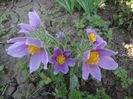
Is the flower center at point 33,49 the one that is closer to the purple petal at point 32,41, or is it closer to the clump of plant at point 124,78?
the purple petal at point 32,41

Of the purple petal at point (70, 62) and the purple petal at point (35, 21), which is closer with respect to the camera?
the purple petal at point (35, 21)

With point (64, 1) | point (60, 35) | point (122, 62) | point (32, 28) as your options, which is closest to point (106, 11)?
point (64, 1)

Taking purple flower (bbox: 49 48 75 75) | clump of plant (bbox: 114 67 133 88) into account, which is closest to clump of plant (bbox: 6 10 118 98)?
purple flower (bbox: 49 48 75 75)

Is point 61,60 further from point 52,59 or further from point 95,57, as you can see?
point 95,57

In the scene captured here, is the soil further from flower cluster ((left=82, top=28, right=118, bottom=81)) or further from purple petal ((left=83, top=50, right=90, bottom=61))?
purple petal ((left=83, top=50, right=90, bottom=61))

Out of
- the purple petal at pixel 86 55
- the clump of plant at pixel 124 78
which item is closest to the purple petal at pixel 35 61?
the purple petal at pixel 86 55

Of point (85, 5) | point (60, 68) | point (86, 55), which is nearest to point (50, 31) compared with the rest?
point (85, 5)

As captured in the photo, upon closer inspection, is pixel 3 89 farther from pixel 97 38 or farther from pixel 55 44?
pixel 97 38
